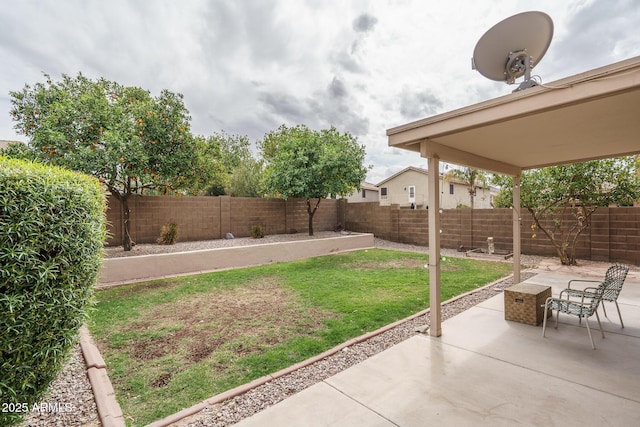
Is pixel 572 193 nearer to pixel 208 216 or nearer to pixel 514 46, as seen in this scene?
pixel 514 46

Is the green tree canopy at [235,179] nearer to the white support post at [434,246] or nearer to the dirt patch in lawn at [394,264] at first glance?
the dirt patch in lawn at [394,264]

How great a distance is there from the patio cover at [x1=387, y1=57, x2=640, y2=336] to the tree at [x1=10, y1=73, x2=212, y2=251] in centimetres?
683

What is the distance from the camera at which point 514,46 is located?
3248 mm

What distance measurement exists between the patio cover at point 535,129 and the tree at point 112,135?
6830mm

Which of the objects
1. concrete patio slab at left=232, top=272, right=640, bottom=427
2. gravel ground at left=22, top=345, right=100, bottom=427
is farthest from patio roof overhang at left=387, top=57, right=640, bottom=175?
gravel ground at left=22, top=345, right=100, bottom=427

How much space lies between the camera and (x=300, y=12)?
793 centimetres

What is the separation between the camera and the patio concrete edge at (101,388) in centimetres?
218

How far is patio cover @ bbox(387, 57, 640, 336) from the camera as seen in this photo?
7.50 ft

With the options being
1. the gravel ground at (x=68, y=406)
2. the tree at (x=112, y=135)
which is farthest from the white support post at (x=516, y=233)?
the tree at (x=112, y=135)

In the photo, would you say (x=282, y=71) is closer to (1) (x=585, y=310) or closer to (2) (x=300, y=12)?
(2) (x=300, y=12)

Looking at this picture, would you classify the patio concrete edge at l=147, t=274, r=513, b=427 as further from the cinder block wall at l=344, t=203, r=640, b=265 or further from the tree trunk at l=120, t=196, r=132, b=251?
the cinder block wall at l=344, t=203, r=640, b=265

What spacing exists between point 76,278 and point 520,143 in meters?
5.19

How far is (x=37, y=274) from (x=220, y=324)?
2657 millimetres

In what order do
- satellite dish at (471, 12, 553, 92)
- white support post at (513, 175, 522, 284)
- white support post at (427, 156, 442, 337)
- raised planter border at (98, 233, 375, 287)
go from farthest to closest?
raised planter border at (98, 233, 375, 287)
white support post at (513, 175, 522, 284)
white support post at (427, 156, 442, 337)
satellite dish at (471, 12, 553, 92)
